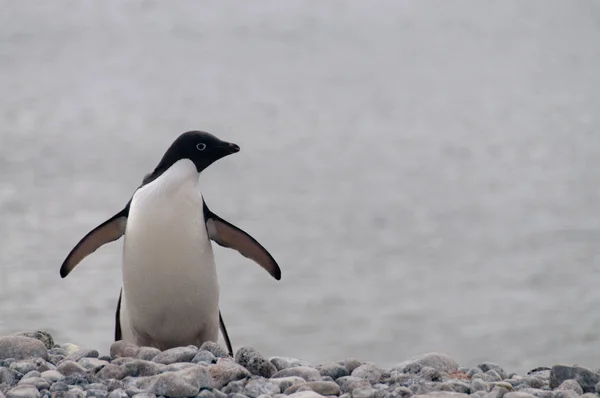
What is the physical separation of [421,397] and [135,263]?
1730mm

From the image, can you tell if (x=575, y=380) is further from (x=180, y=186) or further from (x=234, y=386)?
(x=180, y=186)

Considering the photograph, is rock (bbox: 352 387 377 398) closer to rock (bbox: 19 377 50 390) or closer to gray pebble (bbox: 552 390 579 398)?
gray pebble (bbox: 552 390 579 398)

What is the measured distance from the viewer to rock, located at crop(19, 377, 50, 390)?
2.54 meters

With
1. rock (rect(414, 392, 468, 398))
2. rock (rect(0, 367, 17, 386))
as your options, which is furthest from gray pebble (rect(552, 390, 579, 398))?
rock (rect(0, 367, 17, 386))

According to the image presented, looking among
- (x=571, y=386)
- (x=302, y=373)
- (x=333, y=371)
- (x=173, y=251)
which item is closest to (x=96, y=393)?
(x=302, y=373)

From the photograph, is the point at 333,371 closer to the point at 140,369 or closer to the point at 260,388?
the point at 260,388

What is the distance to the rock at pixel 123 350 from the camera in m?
3.16

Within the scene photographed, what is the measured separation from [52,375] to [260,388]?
0.56 meters

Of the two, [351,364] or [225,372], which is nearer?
[225,372]

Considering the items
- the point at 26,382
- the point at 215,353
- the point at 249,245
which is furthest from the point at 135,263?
the point at 26,382

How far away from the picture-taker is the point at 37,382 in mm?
2566

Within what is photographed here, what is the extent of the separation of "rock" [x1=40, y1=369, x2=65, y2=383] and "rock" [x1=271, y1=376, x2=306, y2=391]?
55cm

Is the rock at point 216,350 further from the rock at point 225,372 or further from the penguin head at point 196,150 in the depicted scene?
the penguin head at point 196,150

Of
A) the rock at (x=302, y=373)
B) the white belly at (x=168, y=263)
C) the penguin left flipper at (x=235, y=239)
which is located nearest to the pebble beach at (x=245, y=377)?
the rock at (x=302, y=373)
